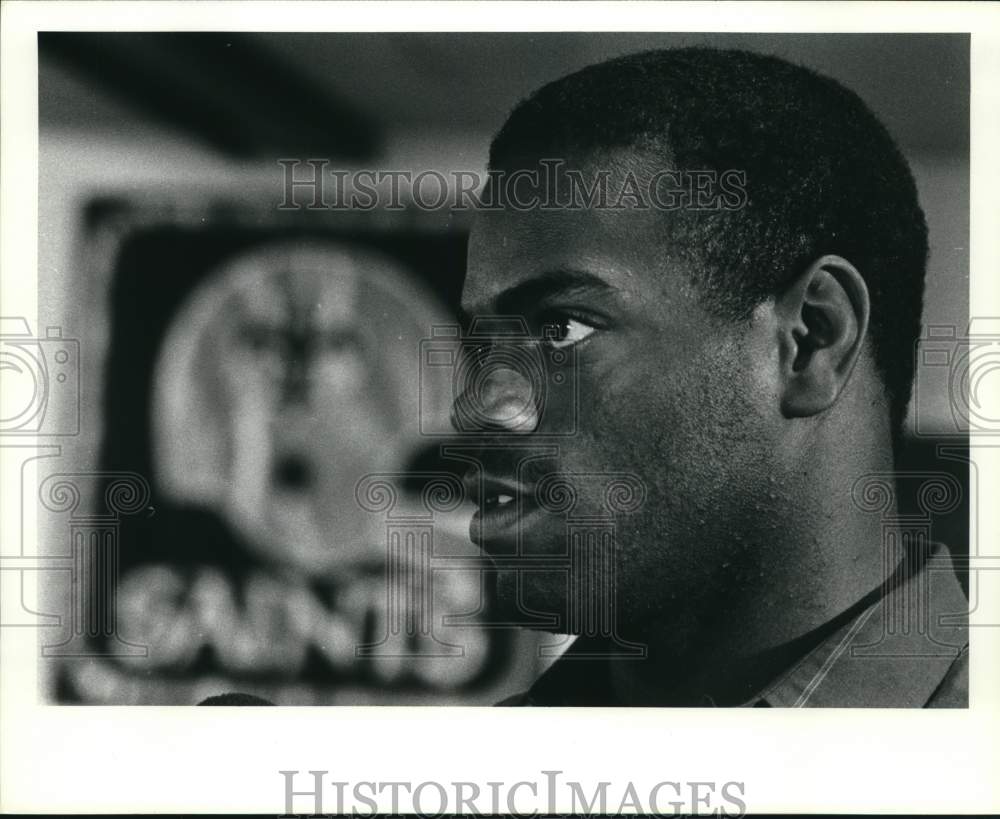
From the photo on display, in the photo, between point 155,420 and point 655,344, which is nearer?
point 655,344

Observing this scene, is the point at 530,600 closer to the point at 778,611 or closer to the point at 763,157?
the point at 778,611

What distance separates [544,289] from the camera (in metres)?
2.63

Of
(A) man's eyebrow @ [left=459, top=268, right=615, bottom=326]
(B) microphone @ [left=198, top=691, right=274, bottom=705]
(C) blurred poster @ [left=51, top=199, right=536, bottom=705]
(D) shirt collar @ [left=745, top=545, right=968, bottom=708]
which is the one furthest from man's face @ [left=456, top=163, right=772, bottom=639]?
(B) microphone @ [left=198, top=691, right=274, bottom=705]

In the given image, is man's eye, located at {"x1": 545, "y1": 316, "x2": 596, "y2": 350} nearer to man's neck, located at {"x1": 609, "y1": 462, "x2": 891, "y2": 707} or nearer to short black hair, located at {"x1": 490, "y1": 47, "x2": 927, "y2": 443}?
short black hair, located at {"x1": 490, "y1": 47, "x2": 927, "y2": 443}

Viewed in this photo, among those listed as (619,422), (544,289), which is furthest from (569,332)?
(619,422)

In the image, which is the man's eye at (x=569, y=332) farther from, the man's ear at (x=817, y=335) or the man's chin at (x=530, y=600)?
the man's chin at (x=530, y=600)

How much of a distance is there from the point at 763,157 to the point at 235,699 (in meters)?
1.87

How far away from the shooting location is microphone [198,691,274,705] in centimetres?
273

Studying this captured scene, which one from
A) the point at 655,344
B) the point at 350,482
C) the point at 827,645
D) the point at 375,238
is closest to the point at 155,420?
the point at 350,482

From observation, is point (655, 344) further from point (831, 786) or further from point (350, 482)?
point (831, 786)

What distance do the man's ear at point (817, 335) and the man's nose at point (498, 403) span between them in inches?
24.1

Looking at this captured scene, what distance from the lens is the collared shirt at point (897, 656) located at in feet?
8.64

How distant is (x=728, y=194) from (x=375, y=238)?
34.6 inches

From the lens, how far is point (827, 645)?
263 centimetres
